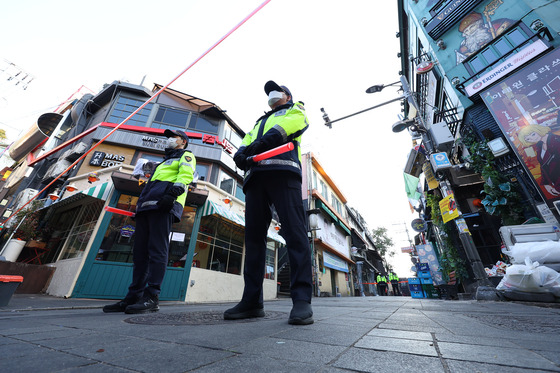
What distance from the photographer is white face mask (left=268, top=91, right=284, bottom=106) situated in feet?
7.88

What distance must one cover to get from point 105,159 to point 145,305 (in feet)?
32.4

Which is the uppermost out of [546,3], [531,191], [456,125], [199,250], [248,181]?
[546,3]

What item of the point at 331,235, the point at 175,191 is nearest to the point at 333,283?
the point at 331,235

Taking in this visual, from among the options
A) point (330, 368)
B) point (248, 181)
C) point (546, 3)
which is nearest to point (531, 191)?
point (546, 3)

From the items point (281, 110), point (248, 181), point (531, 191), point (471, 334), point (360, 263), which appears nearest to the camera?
point (471, 334)

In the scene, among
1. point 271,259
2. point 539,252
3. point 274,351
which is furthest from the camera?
point 271,259

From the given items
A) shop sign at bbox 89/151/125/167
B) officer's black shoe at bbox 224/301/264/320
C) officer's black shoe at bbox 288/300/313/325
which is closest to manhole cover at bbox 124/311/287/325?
officer's black shoe at bbox 224/301/264/320

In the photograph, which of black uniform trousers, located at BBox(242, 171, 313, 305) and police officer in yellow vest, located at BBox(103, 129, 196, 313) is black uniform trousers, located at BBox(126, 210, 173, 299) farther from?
black uniform trousers, located at BBox(242, 171, 313, 305)

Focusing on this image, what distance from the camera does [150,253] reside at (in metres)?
2.53

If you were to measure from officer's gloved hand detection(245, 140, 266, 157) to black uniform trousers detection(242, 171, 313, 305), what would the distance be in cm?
19

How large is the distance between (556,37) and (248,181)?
34.8 feet

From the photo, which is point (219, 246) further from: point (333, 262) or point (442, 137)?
point (333, 262)

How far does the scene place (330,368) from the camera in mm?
654

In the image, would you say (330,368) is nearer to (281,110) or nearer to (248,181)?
(248,181)
